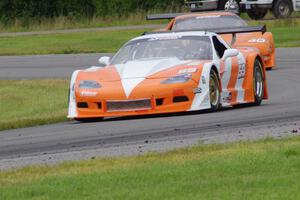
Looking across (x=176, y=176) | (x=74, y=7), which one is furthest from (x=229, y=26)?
(x=74, y=7)

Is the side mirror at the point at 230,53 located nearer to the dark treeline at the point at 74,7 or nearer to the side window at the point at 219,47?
the side window at the point at 219,47

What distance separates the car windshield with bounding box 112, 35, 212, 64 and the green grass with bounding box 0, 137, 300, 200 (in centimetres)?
565

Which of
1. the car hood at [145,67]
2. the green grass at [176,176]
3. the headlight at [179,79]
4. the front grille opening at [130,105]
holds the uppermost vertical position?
the green grass at [176,176]

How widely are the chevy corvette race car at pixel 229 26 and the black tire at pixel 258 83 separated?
6.20 meters

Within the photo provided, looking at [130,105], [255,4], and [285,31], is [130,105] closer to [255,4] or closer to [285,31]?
[285,31]

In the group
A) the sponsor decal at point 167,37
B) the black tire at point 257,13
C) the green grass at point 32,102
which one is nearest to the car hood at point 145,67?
the sponsor decal at point 167,37

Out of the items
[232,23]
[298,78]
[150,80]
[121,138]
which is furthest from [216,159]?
[232,23]

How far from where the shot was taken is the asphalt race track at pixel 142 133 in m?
11.2

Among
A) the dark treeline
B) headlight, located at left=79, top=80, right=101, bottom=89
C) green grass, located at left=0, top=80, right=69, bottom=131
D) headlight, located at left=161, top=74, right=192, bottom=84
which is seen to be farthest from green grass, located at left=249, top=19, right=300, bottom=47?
headlight, located at left=79, top=80, right=101, bottom=89

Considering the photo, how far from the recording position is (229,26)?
974 inches

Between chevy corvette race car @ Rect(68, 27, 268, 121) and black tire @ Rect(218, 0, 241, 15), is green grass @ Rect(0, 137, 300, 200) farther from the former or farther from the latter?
black tire @ Rect(218, 0, 241, 15)

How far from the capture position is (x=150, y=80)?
14.9 metres

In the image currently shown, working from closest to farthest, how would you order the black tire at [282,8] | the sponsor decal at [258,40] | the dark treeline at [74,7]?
the sponsor decal at [258,40]
the black tire at [282,8]
the dark treeline at [74,7]

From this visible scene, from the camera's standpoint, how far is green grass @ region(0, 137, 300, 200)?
8.04 m
